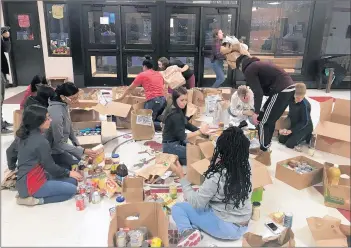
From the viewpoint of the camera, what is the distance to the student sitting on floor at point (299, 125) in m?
2.85

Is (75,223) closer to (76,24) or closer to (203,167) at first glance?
(203,167)

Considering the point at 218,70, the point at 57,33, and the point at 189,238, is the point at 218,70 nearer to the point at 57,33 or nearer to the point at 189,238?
the point at 57,33

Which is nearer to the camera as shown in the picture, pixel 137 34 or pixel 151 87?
pixel 151 87

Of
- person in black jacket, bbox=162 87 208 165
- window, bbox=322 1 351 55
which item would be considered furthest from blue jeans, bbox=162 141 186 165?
window, bbox=322 1 351 55

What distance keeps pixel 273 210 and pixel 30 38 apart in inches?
191

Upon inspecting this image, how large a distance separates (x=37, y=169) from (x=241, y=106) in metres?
2.03

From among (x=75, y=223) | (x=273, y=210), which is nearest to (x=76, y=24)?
(x=75, y=223)

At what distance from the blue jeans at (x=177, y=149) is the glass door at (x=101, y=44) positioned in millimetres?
3202

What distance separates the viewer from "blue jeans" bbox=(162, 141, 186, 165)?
2.50m

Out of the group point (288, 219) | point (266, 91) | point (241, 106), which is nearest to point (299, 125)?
point (241, 106)

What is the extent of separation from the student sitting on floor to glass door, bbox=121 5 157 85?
3041 mm

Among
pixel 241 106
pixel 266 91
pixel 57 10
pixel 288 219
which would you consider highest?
pixel 57 10

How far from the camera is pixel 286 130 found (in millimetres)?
2969

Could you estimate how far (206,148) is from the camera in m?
2.10
